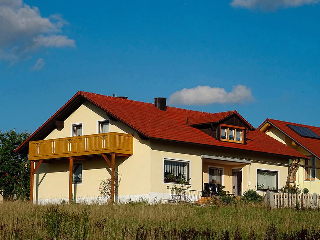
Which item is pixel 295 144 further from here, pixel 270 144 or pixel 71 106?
pixel 71 106

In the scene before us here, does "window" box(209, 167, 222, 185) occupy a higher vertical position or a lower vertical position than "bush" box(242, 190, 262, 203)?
higher

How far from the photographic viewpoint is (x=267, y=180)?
131 ft

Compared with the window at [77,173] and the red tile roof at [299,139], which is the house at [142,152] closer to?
the window at [77,173]

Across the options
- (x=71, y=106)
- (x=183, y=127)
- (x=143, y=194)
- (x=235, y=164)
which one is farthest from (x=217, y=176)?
(x=71, y=106)

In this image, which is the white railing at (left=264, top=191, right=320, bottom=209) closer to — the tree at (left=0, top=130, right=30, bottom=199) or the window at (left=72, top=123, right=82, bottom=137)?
the window at (left=72, top=123, right=82, bottom=137)

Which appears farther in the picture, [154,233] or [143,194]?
[143,194]

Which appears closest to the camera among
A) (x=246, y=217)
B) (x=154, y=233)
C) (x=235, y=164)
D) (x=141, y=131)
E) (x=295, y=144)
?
(x=154, y=233)

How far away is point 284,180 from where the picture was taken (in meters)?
40.8

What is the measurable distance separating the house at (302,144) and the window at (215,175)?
7.48 m

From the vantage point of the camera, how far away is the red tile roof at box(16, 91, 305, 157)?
33875 millimetres

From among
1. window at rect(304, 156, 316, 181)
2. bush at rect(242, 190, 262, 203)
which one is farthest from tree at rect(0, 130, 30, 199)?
window at rect(304, 156, 316, 181)

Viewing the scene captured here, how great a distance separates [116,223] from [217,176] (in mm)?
20698

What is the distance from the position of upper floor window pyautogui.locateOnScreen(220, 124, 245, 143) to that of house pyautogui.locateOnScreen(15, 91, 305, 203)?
2.3 inches

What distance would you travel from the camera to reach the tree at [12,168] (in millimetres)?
44531
